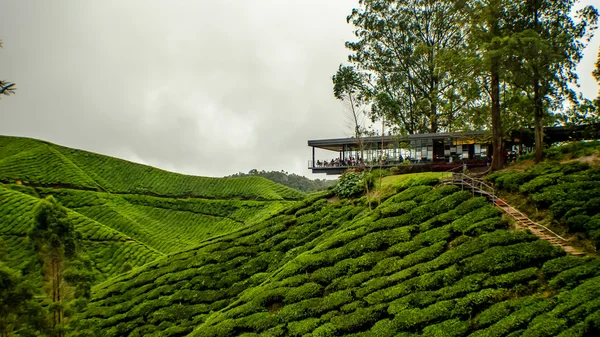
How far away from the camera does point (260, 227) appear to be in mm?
23266

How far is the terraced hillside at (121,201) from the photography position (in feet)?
97.9

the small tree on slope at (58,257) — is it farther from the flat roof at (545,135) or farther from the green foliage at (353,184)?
the flat roof at (545,135)

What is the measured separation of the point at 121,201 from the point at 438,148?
115 ft

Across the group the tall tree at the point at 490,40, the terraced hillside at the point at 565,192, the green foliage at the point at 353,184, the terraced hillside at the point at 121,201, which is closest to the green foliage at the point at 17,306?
the terraced hillside at the point at 121,201

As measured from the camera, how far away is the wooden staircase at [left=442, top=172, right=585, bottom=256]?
11.9m

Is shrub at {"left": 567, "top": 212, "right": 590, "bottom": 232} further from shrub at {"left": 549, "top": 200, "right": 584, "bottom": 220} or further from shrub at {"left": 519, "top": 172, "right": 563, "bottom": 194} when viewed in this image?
shrub at {"left": 519, "top": 172, "right": 563, "bottom": 194}

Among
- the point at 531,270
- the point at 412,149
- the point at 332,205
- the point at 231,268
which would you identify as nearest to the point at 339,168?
the point at 412,149

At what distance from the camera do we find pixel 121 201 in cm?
4169

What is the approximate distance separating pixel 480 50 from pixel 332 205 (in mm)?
11895

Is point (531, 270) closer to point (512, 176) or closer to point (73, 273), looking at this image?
point (512, 176)

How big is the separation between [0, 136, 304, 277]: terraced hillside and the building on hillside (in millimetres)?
9214

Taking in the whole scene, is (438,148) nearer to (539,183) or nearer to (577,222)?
(539,183)

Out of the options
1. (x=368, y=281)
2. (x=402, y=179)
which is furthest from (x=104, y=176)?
(x=368, y=281)

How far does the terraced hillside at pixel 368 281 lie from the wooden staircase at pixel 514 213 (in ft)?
1.73
